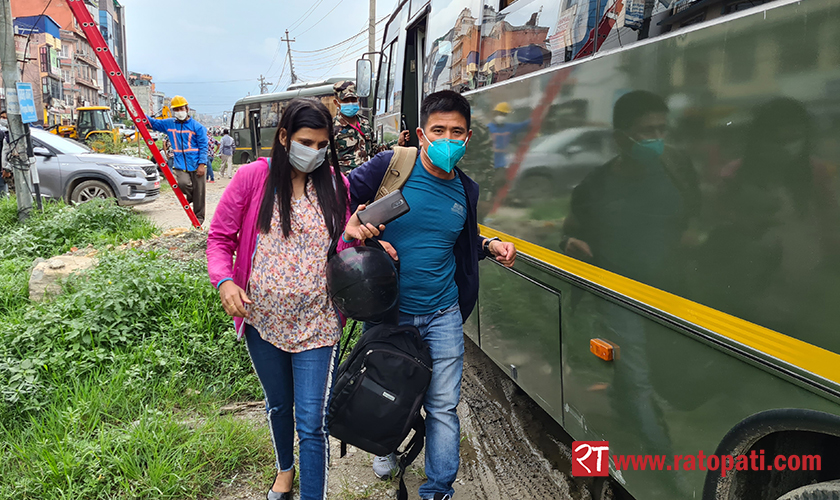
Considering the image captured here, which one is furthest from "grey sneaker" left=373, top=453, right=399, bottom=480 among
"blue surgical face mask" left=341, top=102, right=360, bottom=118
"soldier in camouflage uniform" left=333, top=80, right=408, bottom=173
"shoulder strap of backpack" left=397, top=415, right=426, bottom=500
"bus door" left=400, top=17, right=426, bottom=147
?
"blue surgical face mask" left=341, top=102, right=360, bottom=118

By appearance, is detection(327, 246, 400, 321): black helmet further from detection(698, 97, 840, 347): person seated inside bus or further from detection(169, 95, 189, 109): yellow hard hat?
detection(169, 95, 189, 109): yellow hard hat

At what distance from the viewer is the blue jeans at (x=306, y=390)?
2375 mm

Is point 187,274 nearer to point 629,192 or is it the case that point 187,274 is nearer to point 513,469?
point 513,469

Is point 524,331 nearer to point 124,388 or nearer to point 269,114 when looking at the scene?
point 124,388

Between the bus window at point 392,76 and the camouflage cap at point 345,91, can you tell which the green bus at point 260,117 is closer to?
the camouflage cap at point 345,91

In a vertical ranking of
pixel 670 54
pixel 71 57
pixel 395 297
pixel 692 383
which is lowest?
pixel 692 383

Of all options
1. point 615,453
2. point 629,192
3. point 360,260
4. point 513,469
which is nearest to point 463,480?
point 513,469

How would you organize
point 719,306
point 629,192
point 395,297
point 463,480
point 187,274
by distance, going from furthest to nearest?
point 187,274 < point 463,480 < point 395,297 < point 629,192 < point 719,306

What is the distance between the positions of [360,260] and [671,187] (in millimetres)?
1105

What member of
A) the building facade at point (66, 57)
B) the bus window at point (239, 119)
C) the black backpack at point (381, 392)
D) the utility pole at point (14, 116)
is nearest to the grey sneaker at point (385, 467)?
the black backpack at point (381, 392)

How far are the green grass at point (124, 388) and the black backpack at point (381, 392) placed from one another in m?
1.01

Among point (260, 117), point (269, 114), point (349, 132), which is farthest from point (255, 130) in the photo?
point (349, 132)

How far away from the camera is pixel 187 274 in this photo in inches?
197

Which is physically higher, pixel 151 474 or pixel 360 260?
pixel 360 260
